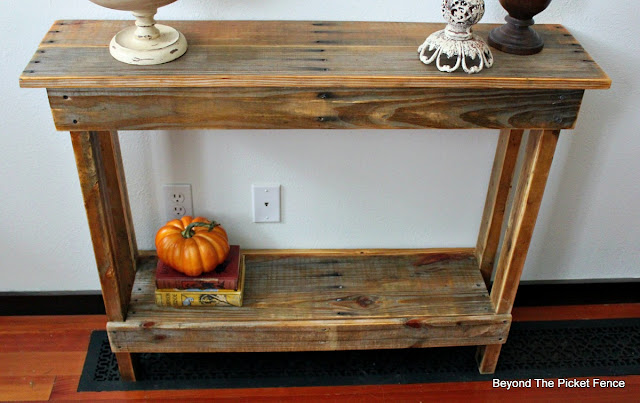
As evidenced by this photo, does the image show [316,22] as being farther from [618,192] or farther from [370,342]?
[618,192]

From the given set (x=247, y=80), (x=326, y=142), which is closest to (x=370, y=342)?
(x=326, y=142)

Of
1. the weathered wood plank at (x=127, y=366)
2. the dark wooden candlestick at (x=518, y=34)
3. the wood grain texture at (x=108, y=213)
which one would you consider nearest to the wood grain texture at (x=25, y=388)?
the weathered wood plank at (x=127, y=366)

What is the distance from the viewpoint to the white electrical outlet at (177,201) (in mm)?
1519

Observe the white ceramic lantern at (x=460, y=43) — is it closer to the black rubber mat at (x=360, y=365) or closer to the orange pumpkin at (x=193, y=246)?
the orange pumpkin at (x=193, y=246)

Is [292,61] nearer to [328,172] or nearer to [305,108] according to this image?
[305,108]

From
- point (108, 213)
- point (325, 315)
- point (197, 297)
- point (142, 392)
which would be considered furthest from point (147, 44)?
point (142, 392)

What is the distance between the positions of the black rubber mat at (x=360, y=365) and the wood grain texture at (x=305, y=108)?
684 mm

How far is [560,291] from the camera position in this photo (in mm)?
1776

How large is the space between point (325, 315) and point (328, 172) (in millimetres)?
322

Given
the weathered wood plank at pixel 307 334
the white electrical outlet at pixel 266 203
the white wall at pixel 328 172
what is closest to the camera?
the white wall at pixel 328 172

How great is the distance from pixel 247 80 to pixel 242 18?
28 centimetres

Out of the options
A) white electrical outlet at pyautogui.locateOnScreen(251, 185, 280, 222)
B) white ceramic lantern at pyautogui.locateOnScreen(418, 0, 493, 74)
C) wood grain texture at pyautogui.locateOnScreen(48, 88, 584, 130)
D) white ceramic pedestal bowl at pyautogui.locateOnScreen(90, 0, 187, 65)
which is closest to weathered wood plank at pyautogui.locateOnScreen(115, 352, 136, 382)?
white electrical outlet at pyautogui.locateOnScreen(251, 185, 280, 222)

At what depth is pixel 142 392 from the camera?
1528 mm

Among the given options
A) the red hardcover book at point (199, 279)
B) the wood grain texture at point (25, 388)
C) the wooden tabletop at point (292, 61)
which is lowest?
the wood grain texture at point (25, 388)
